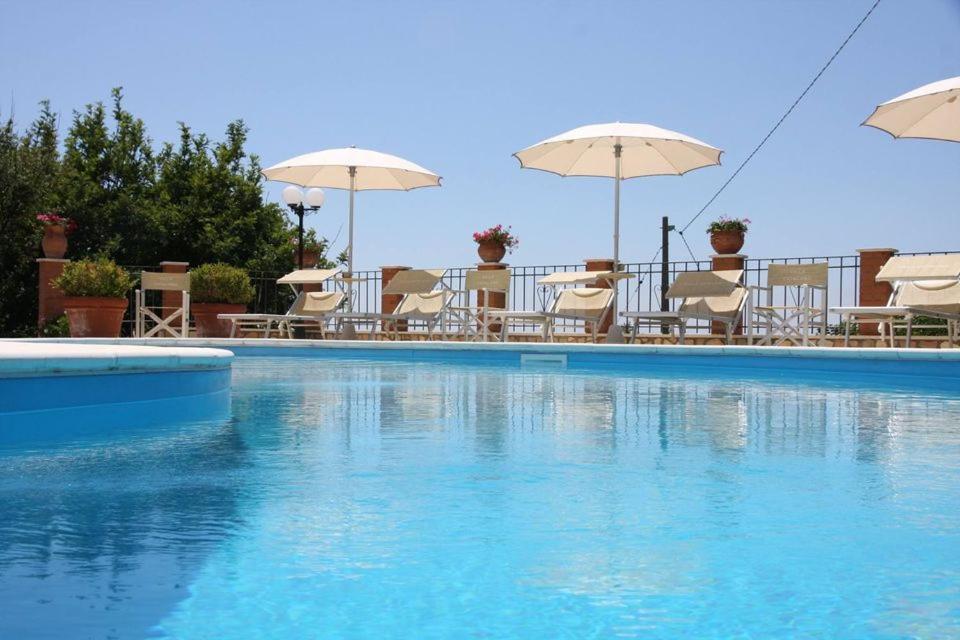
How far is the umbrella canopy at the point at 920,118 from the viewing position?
366 inches

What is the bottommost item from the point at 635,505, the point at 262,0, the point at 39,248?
the point at 635,505

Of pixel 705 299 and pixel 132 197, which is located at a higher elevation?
pixel 132 197

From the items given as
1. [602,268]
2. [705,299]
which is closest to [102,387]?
[705,299]

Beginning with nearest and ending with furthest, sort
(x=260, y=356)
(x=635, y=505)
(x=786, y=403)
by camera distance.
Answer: (x=635, y=505) → (x=786, y=403) → (x=260, y=356)

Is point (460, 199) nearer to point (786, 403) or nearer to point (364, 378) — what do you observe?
point (364, 378)

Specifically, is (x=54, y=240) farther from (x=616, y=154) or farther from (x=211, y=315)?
(x=616, y=154)

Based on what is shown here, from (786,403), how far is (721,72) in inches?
408

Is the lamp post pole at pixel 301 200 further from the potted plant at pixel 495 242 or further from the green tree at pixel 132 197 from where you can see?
the green tree at pixel 132 197

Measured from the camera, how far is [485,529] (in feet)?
8.24

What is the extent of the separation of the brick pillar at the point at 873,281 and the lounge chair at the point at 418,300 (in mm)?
5077

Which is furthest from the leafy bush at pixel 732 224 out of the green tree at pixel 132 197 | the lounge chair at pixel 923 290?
the green tree at pixel 132 197

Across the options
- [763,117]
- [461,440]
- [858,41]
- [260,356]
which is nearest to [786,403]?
[461,440]

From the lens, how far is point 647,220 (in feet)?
65.7

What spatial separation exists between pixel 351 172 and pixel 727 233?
5.13 meters
